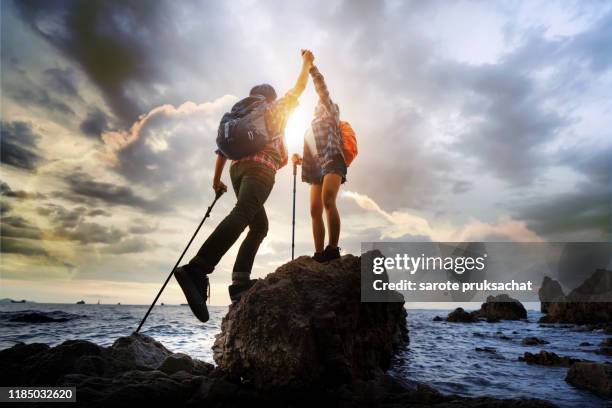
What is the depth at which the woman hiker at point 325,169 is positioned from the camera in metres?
4.87

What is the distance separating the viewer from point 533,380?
21.0 ft

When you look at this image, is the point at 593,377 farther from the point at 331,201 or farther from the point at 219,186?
the point at 219,186

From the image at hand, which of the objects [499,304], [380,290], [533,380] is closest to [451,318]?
[499,304]

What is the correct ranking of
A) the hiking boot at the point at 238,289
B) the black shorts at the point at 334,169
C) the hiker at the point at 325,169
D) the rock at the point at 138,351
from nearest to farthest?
the hiking boot at the point at 238,289
the hiker at the point at 325,169
the black shorts at the point at 334,169
the rock at the point at 138,351

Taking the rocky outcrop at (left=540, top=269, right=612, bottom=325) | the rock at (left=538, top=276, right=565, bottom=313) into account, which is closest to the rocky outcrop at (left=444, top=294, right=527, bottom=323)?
the rocky outcrop at (left=540, top=269, right=612, bottom=325)

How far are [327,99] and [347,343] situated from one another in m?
3.93

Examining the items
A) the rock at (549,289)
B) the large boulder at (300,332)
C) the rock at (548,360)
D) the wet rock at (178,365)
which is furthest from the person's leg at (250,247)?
the rock at (549,289)

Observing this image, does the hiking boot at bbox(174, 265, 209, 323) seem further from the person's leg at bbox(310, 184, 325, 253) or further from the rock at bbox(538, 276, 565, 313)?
the rock at bbox(538, 276, 565, 313)

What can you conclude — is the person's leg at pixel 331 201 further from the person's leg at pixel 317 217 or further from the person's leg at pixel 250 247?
the person's leg at pixel 250 247

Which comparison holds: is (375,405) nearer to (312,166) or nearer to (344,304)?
(344,304)

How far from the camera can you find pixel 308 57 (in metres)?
4.98

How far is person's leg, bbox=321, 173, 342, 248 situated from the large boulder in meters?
0.89

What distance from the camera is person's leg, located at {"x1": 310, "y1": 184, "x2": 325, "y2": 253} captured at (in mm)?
5102

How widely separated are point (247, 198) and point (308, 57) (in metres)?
2.55
